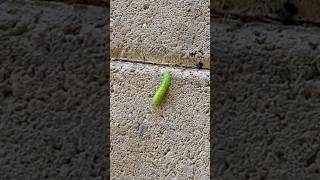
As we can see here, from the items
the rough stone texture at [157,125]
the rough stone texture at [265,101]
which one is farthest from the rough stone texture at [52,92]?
the rough stone texture at [265,101]

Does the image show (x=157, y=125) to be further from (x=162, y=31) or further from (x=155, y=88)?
(x=162, y=31)

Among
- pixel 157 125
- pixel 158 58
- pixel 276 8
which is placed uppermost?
pixel 276 8

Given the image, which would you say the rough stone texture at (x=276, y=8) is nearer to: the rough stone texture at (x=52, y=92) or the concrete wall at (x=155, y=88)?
the concrete wall at (x=155, y=88)

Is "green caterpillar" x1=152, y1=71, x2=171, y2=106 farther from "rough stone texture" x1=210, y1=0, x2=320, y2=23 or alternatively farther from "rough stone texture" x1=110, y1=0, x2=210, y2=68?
"rough stone texture" x1=210, y1=0, x2=320, y2=23

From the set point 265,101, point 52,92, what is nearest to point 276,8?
point 265,101

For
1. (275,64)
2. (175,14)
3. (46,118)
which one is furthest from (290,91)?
(46,118)
